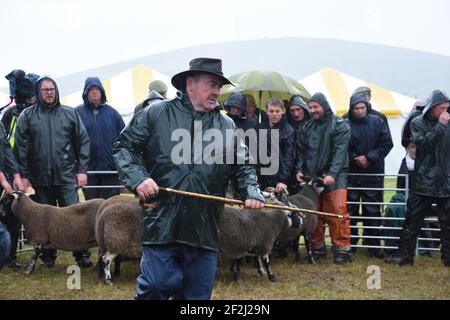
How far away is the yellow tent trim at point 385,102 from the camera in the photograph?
49.0 feet

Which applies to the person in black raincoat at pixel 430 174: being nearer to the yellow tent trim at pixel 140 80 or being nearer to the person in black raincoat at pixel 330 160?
the person in black raincoat at pixel 330 160

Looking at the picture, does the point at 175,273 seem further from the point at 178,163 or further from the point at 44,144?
the point at 44,144

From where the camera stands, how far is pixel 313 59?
25062 millimetres

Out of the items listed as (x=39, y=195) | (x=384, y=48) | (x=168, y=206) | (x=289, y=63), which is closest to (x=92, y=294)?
(x=39, y=195)

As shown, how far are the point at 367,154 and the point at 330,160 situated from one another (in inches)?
25.9

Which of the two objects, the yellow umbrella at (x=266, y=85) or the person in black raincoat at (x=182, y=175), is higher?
the yellow umbrella at (x=266, y=85)

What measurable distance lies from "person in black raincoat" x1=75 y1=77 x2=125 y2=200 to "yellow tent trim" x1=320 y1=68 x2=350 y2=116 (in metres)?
7.57

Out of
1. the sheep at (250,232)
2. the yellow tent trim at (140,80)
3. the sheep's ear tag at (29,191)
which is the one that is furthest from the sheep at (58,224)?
the yellow tent trim at (140,80)

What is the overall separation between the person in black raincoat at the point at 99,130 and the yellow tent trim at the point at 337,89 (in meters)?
7.57

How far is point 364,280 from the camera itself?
661 cm

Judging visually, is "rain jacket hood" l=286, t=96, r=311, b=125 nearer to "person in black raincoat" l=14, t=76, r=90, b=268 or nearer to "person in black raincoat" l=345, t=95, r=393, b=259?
"person in black raincoat" l=345, t=95, r=393, b=259

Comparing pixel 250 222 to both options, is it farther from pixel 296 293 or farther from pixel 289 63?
pixel 289 63

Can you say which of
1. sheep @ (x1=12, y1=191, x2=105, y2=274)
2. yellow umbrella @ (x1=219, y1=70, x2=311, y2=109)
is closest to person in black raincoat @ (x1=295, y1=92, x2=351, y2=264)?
yellow umbrella @ (x1=219, y1=70, x2=311, y2=109)

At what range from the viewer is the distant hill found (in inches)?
917
